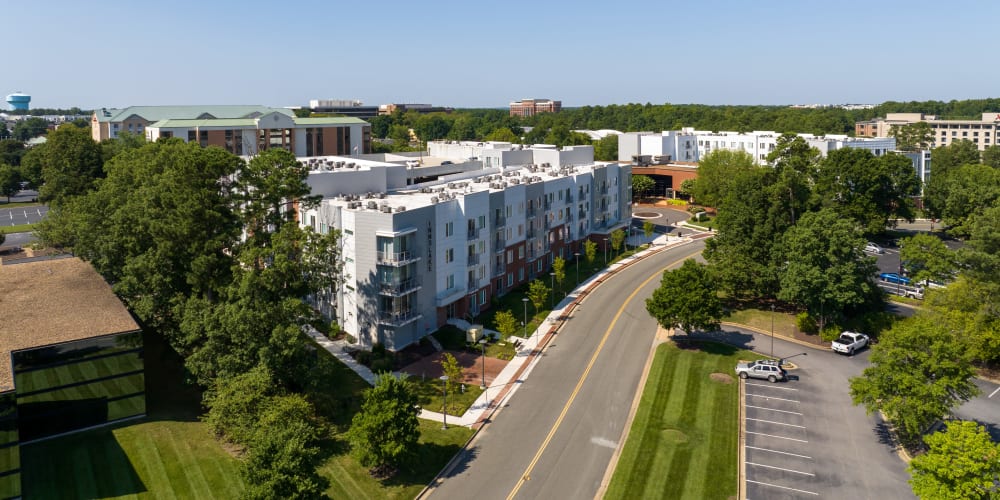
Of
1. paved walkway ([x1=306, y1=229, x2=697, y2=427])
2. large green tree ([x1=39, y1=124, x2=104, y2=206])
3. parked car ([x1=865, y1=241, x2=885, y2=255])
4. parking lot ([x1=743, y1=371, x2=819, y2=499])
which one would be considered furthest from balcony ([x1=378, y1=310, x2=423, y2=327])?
parked car ([x1=865, y1=241, x2=885, y2=255])

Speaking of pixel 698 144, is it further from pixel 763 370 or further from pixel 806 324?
pixel 763 370

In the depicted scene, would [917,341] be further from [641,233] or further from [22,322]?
[641,233]

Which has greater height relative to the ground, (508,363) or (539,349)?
(539,349)

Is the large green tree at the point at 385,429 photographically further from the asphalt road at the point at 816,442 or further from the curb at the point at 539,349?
the asphalt road at the point at 816,442

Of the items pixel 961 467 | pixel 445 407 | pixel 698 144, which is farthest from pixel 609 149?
pixel 961 467

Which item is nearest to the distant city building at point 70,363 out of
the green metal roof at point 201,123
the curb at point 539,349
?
the curb at point 539,349

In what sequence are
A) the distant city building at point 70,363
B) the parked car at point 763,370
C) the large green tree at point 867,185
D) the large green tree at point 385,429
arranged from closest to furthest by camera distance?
the large green tree at point 385,429 → the distant city building at point 70,363 → the parked car at point 763,370 → the large green tree at point 867,185

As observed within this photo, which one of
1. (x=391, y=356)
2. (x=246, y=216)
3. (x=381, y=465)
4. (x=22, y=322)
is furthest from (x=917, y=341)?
(x=22, y=322)
